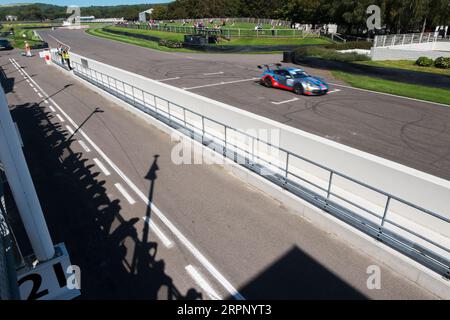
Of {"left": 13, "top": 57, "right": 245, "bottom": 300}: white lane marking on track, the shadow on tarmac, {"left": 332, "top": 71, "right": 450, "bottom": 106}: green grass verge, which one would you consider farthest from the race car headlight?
{"left": 13, "top": 57, "right": 245, "bottom": 300}: white lane marking on track

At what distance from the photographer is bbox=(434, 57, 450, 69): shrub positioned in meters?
26.4

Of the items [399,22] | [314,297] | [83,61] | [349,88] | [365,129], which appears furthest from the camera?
[399,22]

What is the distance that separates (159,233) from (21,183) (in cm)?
465

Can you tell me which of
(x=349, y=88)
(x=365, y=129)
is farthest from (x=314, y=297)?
(x=349, y=88)

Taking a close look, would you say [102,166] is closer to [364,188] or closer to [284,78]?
[364,188]

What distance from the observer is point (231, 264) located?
245 inches

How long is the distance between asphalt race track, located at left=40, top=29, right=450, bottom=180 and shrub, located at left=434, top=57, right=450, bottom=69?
406 inches

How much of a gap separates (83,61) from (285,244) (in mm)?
23799

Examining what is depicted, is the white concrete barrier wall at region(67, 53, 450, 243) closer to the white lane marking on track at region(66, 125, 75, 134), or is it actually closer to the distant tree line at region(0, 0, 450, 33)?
the white lane marking on track at region(66, 125, 75, 134)

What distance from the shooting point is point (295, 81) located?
19.4 m

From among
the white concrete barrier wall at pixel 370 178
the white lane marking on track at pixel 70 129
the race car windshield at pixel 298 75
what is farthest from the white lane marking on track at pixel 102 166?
the race car windshield at pixel 298 75

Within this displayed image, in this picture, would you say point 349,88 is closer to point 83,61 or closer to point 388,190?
point 388,190

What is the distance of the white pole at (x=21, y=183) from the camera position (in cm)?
260
